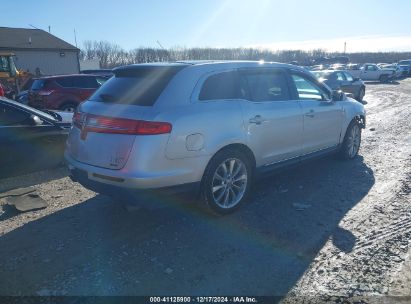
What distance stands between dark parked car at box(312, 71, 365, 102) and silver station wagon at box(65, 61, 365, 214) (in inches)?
439

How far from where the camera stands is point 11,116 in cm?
577

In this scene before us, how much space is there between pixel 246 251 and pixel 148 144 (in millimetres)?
1424

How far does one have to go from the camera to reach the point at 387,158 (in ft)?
22.2

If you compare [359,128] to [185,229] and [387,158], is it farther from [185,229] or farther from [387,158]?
[185,229]

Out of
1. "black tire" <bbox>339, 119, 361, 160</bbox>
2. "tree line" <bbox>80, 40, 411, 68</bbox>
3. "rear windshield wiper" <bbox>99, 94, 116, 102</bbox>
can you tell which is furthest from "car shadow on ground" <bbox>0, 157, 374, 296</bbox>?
"tree line" <bbox>80, 40, 411, 68</bbox>

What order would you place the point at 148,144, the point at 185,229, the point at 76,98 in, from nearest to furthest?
the point at 148,144 → the point at 185,229 → the point at 76,98

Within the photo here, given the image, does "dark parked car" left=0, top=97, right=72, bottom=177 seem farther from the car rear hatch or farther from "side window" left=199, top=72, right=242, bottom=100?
"side window" left=199, top=72, right=242, bottom=100

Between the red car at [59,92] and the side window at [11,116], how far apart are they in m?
6.12

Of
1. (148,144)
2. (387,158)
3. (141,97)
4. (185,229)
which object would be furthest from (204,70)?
(387,158)

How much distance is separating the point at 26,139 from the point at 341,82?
1422 cm

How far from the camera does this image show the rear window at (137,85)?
369 cm

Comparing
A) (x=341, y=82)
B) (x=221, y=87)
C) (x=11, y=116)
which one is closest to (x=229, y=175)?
(x=221, y=87)

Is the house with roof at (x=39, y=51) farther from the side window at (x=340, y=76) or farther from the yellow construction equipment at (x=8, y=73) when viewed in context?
the side window at (x=340, y=76)

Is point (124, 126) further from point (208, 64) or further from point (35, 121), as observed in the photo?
point (35, 121)
